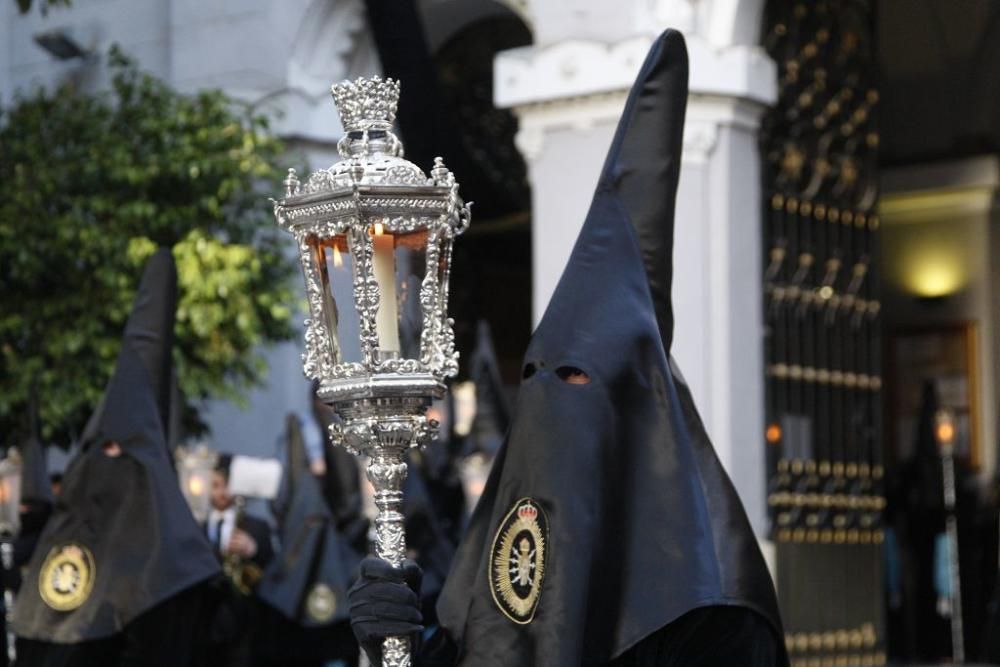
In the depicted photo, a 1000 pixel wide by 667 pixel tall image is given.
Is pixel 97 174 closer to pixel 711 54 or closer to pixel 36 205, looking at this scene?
pixel 36 205

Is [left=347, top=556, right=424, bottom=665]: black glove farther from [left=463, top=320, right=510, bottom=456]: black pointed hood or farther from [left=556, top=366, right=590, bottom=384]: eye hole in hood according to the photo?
[left=463, top=320, right=510, bottom=456]: black pointed hood

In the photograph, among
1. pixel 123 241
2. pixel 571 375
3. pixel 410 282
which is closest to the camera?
pixel 571 375

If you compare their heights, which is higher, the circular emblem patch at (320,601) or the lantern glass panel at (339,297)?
the lantern glass panel at (339,297)

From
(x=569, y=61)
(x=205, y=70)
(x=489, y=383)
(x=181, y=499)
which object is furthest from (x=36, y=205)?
(x=181, y=499)

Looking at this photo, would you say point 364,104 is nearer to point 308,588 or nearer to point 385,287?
point 385,287

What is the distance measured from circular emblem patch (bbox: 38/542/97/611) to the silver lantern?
3.25 meters

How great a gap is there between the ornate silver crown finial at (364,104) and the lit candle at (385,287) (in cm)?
29

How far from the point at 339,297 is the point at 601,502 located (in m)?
0.79

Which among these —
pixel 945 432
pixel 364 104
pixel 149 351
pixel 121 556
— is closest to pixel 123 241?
pixel 149 351

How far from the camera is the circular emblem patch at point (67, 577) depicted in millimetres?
7953

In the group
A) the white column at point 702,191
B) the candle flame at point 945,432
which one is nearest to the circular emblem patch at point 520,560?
the white column at point 702,191

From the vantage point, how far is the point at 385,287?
4.92 metres

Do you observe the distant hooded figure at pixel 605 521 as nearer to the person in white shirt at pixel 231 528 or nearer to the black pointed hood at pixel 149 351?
the black pointed hood at pixel 149 351

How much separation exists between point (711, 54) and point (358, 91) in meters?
5.74
